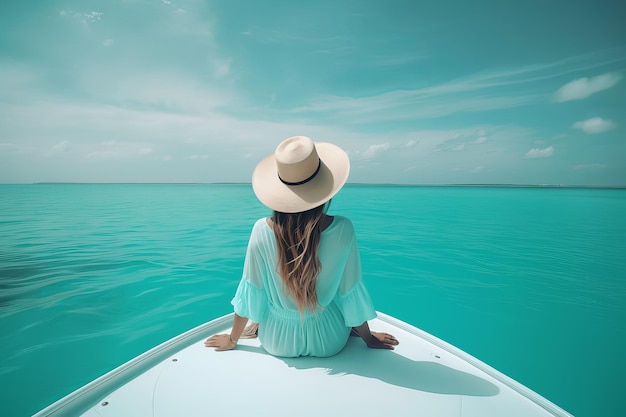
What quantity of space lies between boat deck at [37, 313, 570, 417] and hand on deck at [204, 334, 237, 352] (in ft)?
0.14

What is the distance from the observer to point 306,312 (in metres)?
1.67

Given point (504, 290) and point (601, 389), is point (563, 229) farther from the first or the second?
point (601, 389)

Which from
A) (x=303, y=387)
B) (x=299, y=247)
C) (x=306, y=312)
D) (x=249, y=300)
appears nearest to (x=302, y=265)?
(x=299, y=247)

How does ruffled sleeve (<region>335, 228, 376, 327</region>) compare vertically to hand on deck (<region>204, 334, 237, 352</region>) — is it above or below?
above

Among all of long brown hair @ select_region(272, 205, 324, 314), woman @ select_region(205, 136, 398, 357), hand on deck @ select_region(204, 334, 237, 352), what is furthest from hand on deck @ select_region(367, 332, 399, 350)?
hand on deck @ select_region(204, 334, 237, 352)

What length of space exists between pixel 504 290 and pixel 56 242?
38.6 ft

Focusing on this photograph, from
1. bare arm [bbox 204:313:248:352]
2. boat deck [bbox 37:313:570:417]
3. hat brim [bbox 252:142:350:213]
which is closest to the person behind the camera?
boat deck [bbox 37:313:570:417]

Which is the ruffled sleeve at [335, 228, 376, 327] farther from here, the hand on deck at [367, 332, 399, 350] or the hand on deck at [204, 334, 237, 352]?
the hand on deck at [204, 334, 237, 352]

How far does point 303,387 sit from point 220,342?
0.71 meters

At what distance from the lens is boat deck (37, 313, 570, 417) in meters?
1.32

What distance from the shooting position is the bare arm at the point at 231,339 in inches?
71.0

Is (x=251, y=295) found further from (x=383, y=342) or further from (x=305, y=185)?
(x=383, y=342)

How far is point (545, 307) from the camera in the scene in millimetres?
4828

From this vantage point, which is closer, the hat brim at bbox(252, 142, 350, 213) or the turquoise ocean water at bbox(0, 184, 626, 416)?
the hat brim at bbox(252, 142, 350, 213)
